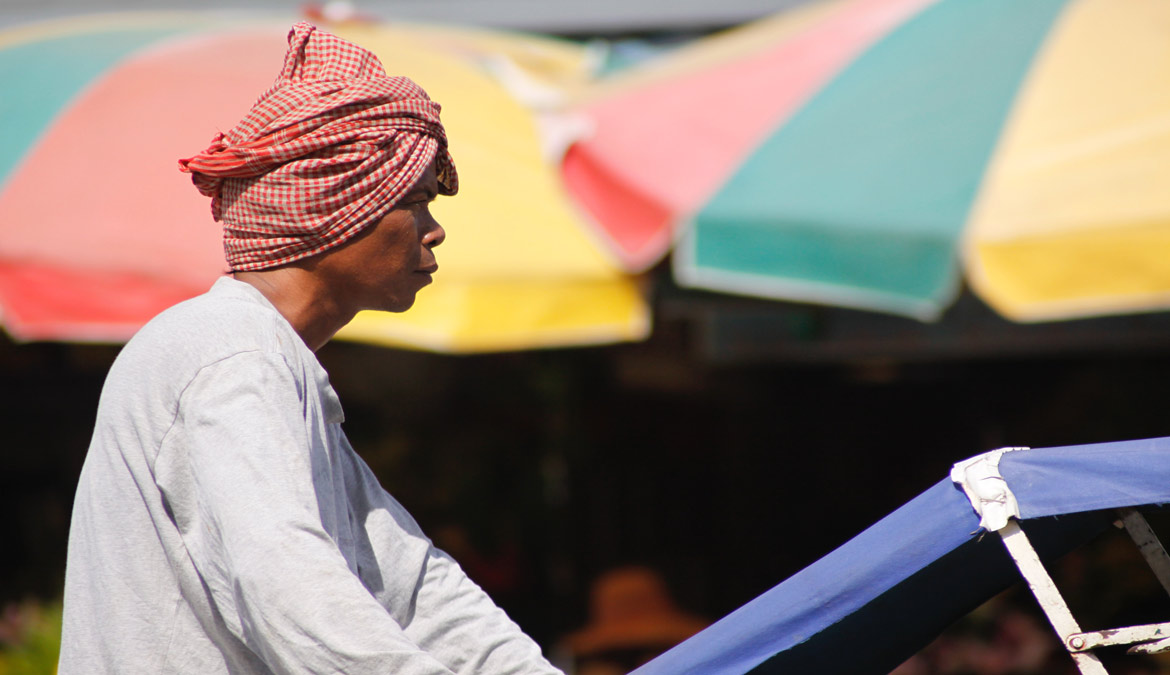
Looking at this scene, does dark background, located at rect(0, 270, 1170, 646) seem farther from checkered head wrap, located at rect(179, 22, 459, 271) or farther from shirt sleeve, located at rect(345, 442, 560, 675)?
checkered head wrap, located at rect(179, 22, 459, 271)

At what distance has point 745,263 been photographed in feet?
10.1

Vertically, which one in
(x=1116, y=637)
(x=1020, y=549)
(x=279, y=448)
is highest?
(x=279, y=448)

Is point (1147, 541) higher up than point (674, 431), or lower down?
lower down

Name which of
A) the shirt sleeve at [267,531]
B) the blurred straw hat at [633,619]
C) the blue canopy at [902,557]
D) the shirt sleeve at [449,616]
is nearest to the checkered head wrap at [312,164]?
the shirt sleeve at [267,531]

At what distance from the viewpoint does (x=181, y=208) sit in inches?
122

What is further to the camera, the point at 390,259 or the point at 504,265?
the point at 504,265

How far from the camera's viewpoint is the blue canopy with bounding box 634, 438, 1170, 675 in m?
1.31

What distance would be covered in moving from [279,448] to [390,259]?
0.32 meters

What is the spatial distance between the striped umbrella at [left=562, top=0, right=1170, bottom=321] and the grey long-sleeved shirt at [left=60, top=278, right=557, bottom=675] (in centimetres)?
185

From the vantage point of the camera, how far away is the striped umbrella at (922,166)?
279cm

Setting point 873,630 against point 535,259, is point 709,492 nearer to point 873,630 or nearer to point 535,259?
point 535,259

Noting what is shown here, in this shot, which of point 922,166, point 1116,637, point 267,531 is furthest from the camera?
point 922,166

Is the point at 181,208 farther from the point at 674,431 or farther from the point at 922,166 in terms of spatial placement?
the point at 674,431

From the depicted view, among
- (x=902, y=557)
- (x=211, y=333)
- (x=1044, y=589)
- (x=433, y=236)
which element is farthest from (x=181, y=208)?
(x=1044, y=589)
